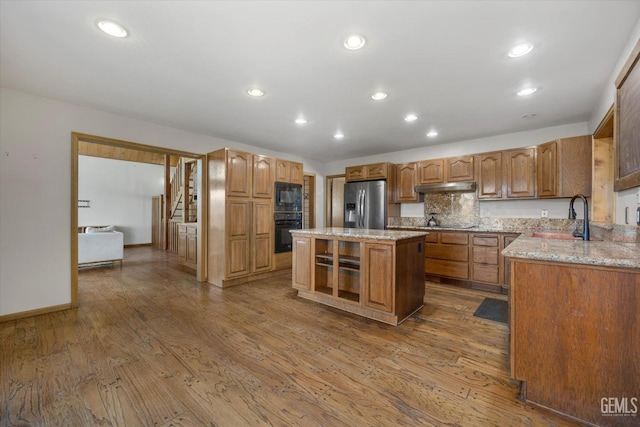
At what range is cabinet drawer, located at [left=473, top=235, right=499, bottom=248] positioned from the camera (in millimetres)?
3816

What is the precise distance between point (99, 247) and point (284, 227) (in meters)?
3.87

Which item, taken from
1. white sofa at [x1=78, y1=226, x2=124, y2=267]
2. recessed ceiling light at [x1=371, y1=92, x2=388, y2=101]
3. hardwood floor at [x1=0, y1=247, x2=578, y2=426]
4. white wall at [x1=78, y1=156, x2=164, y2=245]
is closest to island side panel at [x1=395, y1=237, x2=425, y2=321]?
hardwood floor at [x1=0, y1=247, x2=578, y2=426]

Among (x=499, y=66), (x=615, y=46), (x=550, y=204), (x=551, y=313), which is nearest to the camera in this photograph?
(x=551, y=313)

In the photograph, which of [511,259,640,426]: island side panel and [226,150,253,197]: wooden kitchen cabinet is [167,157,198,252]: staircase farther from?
[511,259,640,426]: island side panel

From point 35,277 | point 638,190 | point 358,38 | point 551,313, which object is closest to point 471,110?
point 638,190

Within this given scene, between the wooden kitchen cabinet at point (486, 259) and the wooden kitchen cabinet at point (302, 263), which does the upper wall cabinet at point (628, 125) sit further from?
the wooden kitchen cabinet at point (302, 263)

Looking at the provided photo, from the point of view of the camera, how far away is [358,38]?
75.2 inches

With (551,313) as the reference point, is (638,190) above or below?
above

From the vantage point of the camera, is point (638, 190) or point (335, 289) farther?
point (335, 289)

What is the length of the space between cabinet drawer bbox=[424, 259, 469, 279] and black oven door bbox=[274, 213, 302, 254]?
2.40 m

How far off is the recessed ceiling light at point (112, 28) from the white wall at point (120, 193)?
7.97m

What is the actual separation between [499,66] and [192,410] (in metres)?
3.41

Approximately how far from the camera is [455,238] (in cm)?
414

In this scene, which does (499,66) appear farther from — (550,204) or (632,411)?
(550,204)
